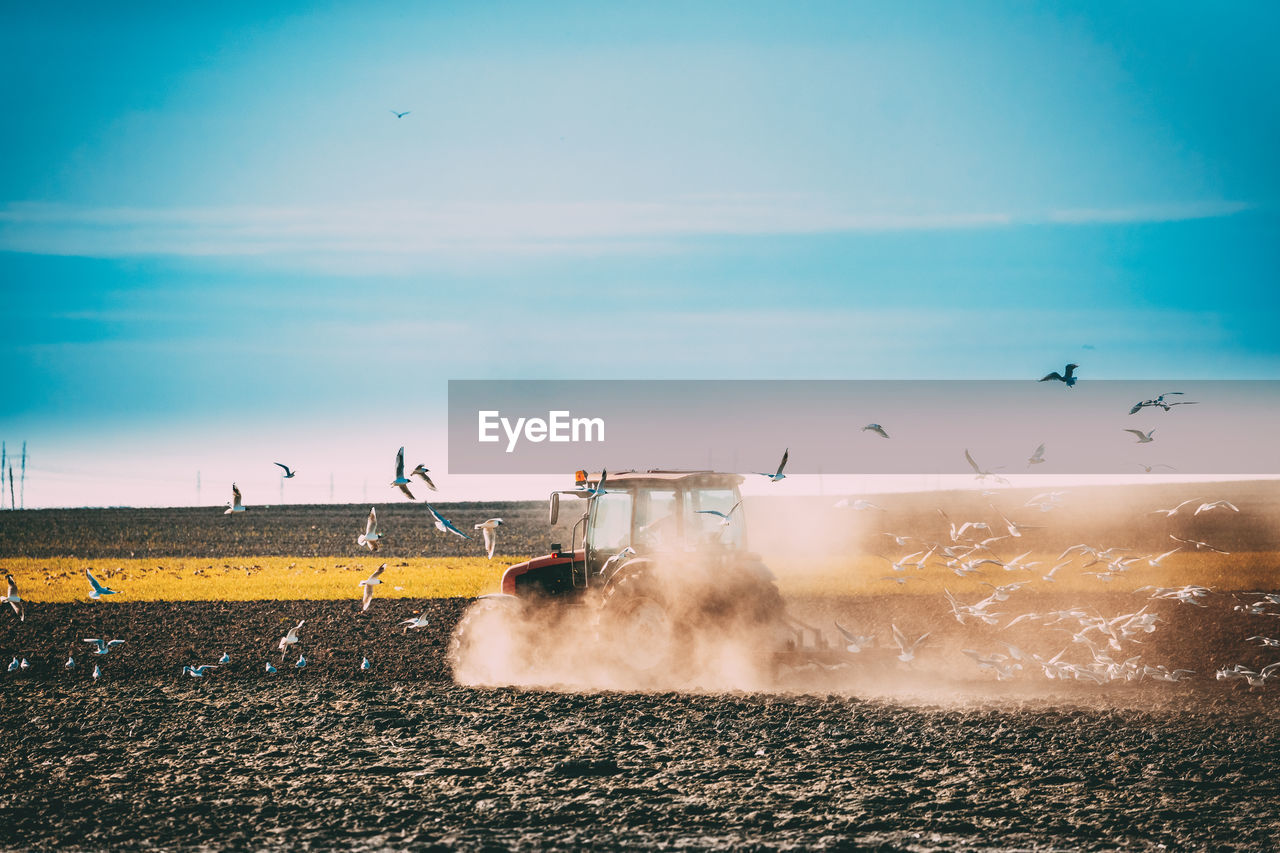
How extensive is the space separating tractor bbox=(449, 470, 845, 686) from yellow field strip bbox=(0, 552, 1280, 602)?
1391cm

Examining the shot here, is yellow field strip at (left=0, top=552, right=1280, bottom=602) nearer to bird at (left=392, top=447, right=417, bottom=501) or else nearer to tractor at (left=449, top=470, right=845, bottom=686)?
tractor at (left=449, top=470, right=845, bottom=686)

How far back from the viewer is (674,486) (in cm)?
1342

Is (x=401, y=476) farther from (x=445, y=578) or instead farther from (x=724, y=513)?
(x=445, y=578)

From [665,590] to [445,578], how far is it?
68.0 feet

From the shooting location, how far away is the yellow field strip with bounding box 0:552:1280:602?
2914cm

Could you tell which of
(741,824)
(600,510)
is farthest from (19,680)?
(741,824)

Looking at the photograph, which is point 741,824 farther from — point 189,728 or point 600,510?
point 189,728

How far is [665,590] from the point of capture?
42.1 feet

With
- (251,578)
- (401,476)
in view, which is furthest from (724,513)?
(251,578)

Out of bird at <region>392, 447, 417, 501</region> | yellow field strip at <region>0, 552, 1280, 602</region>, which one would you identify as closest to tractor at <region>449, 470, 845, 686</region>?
bird at <region>392, 447, 417, 501</region>

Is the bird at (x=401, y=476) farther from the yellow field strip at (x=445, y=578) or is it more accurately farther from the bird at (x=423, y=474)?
the yellow field strip at (x=445, y=578)

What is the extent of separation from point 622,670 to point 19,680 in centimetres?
1016

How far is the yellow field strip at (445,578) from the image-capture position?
29141 mm

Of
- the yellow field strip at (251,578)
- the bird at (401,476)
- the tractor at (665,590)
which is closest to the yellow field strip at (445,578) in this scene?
the yellow field strip at (251,578)
